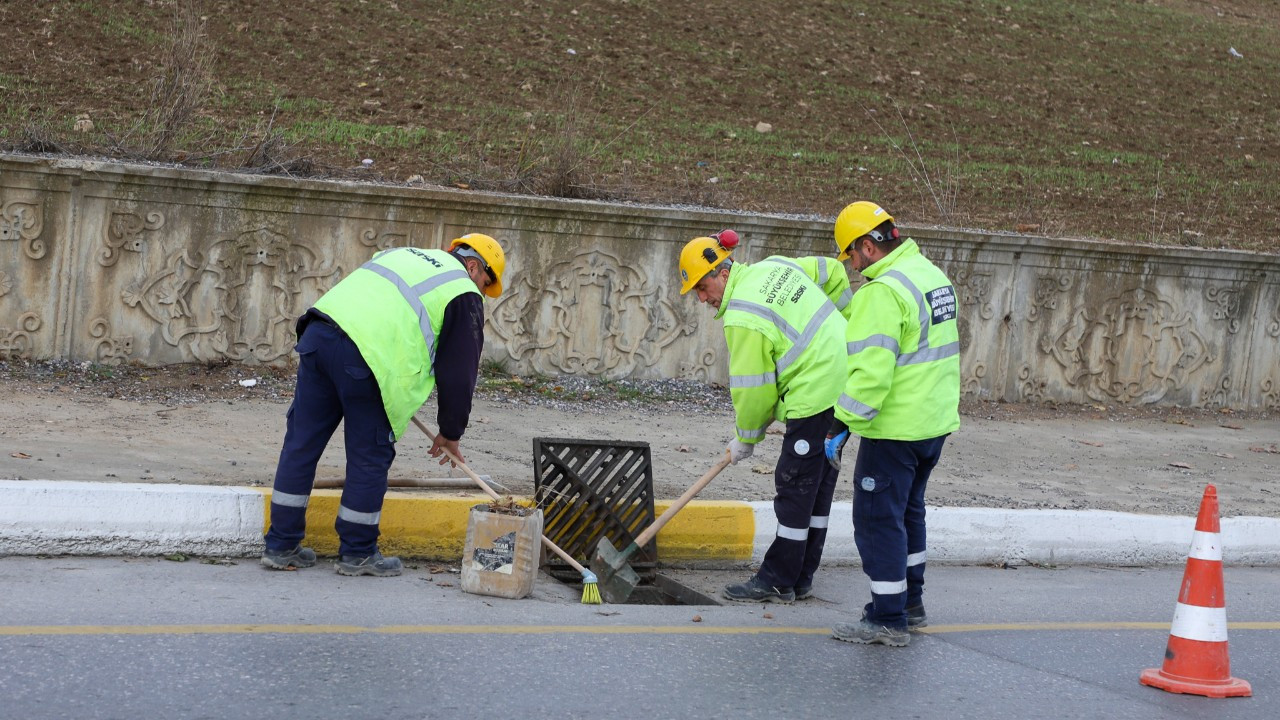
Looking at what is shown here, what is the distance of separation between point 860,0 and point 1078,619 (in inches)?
952

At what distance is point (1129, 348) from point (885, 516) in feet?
25.6

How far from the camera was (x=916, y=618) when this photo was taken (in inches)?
233

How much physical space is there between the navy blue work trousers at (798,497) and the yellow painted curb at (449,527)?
69 cm

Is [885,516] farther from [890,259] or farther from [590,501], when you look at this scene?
[590,501]

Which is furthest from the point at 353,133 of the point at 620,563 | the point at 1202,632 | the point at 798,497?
the point at 1202,632

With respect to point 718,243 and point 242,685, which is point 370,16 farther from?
point 242,685

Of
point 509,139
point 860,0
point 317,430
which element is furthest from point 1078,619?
point 860,0

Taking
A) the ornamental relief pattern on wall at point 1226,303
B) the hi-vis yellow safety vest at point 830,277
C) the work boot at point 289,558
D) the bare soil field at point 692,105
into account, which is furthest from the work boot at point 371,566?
the ornamental relief pattern on wall at point 1226,303


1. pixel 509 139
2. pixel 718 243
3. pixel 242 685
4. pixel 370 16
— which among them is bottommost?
pixel 242 685

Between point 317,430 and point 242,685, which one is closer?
point 242,685

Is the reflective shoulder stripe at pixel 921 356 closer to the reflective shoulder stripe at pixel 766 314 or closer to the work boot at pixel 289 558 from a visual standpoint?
the reflective shoulder stripe at pixel 766 314

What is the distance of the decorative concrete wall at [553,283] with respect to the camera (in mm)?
9469

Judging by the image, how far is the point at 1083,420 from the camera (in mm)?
11828

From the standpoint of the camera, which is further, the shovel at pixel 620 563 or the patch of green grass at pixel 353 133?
the patch of green grass at pixel 353 133
